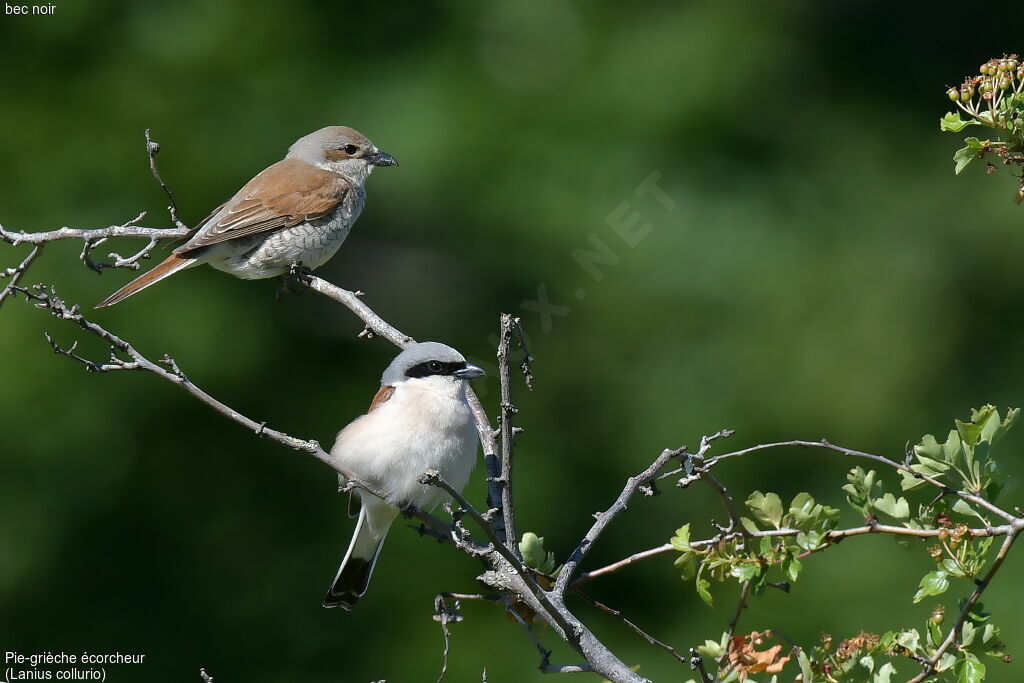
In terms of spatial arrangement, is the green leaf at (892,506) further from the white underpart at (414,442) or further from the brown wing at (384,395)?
the brown wing at (384,395)

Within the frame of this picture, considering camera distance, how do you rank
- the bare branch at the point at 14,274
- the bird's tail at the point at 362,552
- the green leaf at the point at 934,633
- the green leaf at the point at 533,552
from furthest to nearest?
the bird's tail at the point at 362,552
the bare branch at the point at 14,274
the green leaf at the point at 533,552
the green leaf at the point at 934,633

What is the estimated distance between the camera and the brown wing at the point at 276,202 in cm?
434

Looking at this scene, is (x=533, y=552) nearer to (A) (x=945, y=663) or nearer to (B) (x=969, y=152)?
(A) (x=945, y=663)

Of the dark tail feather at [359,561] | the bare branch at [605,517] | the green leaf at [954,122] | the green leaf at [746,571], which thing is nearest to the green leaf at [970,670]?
the green leaf at [746,571]

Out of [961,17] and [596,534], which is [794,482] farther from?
[596,534]

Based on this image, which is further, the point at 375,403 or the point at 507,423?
the point at 375,403

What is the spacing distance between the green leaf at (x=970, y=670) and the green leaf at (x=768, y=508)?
361 mm

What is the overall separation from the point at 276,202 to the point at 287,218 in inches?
4.3

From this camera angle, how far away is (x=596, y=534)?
6.68 feet

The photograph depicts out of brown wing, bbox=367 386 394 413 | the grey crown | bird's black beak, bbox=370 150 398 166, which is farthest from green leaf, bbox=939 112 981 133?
bird's black beak, bbox=370 150 398 166

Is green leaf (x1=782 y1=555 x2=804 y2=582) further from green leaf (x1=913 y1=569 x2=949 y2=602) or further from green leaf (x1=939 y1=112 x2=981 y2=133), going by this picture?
green leaf (x1=939 y1=112 x2=981 y2=133)

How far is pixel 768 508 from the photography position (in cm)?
194

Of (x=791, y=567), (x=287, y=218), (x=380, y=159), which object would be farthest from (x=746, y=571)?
(x=380, y=159)

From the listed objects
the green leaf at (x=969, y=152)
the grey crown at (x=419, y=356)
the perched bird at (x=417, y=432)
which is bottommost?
the perched bird at (x=417, y=432)
